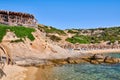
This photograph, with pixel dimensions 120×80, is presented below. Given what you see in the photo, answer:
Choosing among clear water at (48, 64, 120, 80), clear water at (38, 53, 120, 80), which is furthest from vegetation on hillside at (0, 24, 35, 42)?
clear water at (48, 64, 120, 80)

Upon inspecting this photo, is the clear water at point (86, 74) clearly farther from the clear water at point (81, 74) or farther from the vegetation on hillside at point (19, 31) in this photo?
the vegetation on hillside at point (19, 31)

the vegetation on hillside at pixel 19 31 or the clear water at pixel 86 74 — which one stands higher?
the vegetation on hillside at pixel 19 31

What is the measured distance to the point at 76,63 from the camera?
146 ft

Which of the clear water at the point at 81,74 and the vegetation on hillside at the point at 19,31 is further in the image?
the vegetation on hillside at the point at 19,31

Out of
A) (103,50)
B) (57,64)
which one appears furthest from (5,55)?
(103,50)

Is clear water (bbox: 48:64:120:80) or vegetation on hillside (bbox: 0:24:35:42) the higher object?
vegetation on hillside (bbox: 0:24:35:42)

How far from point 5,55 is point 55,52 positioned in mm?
12894

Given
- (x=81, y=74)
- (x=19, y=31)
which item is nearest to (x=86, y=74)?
(x=81, y=74)

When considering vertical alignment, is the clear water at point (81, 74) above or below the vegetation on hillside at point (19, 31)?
below

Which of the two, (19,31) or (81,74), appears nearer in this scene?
(81,74)

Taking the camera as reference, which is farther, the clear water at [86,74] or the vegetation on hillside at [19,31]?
the vegetation on hillside at [19,31]

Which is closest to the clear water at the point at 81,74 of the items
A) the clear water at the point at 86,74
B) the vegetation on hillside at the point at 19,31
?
the clear water at the point at 86,74

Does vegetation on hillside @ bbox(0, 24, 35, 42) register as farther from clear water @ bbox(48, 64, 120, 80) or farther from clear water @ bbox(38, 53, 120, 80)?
clear water @ bbox(48, 64, 120, 80)

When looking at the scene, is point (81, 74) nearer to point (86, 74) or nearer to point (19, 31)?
point (86, 74)
